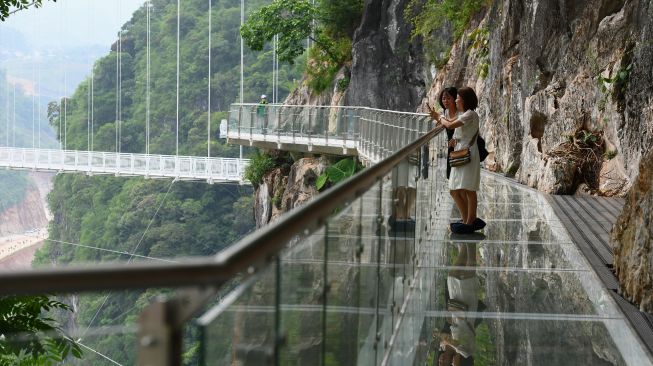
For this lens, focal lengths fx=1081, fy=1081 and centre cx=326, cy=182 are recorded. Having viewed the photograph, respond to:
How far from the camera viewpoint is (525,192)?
16.4 metres

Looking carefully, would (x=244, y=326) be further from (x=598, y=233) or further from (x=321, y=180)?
(x=321, y=180)

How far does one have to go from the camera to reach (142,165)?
6072 cm

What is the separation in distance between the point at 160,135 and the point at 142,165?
21.3m

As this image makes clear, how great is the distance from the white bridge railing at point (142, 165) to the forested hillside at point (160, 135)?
904 centimetres

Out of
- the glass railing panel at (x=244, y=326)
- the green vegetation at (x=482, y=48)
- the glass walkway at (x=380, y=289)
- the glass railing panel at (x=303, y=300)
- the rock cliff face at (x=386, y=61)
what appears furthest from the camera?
the rock cliff face at (x=386, y=61)

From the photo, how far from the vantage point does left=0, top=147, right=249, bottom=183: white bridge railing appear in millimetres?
57250

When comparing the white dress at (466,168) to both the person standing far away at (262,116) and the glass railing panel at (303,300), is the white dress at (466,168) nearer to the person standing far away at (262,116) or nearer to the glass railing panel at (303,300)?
the glass railing panel at (303,300)

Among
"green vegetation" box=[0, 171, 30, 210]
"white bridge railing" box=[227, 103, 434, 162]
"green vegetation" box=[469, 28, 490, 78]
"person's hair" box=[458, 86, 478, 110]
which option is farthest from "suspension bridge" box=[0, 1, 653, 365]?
"green vegetation" box=[0, 171, 30, 210]

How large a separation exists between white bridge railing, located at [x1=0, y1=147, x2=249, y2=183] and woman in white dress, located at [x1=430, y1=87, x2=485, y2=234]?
45.3 metres

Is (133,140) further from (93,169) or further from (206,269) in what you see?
(206,269)

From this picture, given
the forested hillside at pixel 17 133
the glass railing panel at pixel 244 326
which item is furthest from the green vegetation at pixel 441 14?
the forested hillside at pixel 17 133

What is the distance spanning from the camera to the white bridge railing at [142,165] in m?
57.2

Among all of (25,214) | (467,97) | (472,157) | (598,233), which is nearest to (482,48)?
(598,233)

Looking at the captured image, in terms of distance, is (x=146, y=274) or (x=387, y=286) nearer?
(x=146, y=274)
